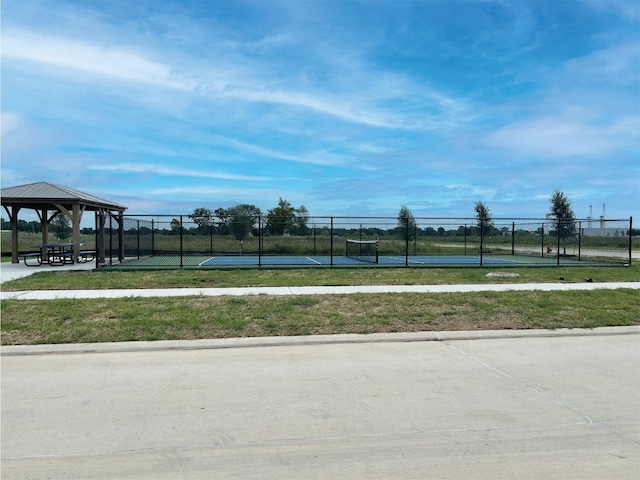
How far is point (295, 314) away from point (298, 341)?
145 cm

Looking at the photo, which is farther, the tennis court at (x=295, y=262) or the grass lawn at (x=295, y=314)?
the tennis court at (x=295, y=262)

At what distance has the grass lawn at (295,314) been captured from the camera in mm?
7468

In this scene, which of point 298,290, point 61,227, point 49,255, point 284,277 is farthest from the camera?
point 61,227

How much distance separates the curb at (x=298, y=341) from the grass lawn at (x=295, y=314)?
23cm

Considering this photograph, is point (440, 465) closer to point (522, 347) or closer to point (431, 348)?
point (431, 348)

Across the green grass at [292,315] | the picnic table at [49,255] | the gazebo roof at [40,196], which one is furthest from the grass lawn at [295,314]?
the gazebo roof at [40,196]

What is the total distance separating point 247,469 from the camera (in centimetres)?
341

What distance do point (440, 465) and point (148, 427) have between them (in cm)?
251

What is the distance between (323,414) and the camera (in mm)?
4398

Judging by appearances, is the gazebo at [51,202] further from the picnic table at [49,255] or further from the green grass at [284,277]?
the green grass at [284,277]

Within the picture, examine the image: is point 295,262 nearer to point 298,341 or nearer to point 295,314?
point 295,314

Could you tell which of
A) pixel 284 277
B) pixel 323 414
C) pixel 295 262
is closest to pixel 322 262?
pixel 295 262

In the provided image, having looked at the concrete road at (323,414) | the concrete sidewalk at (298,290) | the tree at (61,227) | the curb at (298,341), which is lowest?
the concrete road at (323,414)

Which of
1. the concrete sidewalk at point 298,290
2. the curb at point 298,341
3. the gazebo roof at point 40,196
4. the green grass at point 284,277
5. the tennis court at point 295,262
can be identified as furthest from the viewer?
the gazebo roof at point 40,196
